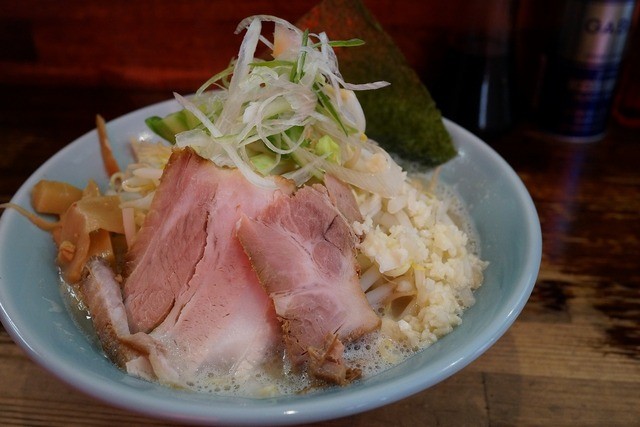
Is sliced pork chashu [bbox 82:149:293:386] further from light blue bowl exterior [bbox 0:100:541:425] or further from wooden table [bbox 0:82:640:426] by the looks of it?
wooden table [bbox 0:82:640:426]

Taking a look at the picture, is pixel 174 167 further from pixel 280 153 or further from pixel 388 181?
pixel 388 181

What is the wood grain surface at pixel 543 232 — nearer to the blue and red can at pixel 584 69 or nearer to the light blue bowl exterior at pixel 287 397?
the blue and red can at pixel 584 69

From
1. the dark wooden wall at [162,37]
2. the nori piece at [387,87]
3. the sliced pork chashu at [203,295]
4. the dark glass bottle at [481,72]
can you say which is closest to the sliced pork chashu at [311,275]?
the sliced pork chashu at [203,295]

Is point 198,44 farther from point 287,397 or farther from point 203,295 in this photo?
point 287,397

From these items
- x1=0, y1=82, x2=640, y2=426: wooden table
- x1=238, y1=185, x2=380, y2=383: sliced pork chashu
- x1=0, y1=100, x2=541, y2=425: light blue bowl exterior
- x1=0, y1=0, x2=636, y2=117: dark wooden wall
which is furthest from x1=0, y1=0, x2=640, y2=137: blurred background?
x1=238, y1=185, x2=380, y2=383: sliced pork chashu

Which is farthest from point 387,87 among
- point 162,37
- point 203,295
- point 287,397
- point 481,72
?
point 162,37

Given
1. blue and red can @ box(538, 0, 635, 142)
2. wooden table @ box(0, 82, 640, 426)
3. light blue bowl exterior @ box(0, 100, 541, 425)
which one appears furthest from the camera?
blue and red can @ box(538, 0, 635, 142)

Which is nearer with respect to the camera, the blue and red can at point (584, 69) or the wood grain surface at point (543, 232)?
the wood grain surface at point (543, 232)
